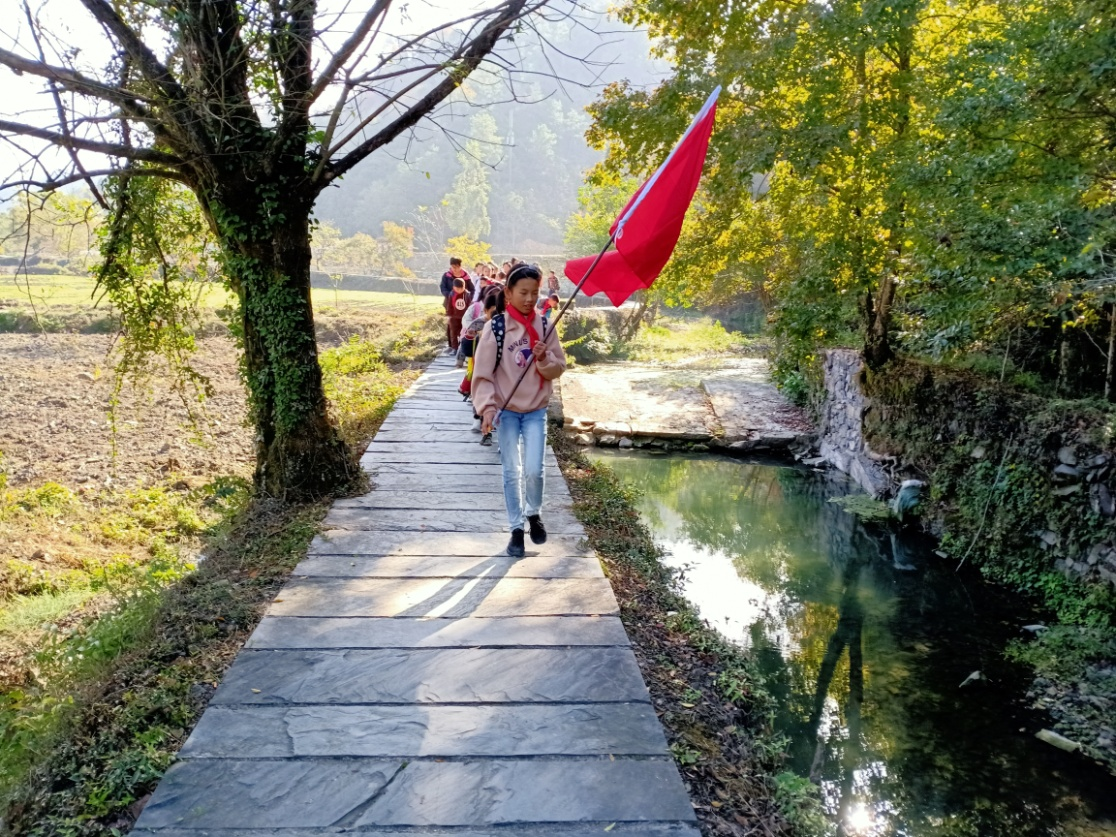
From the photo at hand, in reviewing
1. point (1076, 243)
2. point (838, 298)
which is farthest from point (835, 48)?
point (1076, 243)

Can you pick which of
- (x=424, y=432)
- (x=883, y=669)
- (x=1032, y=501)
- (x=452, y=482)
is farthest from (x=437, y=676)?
(x=1032, y=501)

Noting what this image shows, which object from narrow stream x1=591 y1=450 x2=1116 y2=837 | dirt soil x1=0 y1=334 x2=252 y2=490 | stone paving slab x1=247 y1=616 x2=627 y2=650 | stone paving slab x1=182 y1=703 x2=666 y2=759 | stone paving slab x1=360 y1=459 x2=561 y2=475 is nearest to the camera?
stone paving slab x1=182 y1=703 x2=666 y2=759

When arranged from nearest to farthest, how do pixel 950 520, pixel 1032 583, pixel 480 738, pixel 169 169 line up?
pixel 480 738, pixel 169 169, pixel 1032 583, pixel 950 520

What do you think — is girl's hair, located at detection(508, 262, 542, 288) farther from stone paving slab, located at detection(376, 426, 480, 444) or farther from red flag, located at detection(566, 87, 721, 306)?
stone paving slab, located at detection(376, 426, 480, 444)

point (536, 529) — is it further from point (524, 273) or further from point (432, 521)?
point (524, 273)

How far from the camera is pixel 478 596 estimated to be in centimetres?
409

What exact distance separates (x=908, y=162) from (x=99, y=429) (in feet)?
35.0

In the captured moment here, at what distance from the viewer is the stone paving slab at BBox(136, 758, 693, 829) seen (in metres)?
2.42

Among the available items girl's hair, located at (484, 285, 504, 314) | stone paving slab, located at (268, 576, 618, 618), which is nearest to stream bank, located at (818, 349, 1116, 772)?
stone paving slab, located at (268, 576, 618, 618)

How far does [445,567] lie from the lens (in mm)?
4500

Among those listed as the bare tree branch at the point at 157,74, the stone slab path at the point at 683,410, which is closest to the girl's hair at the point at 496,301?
the bare tree branch at the point at 157,74

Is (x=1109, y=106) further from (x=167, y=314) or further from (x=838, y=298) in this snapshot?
(x=167, y=314)

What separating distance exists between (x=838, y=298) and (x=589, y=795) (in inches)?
327

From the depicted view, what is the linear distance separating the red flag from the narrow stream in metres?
3.05
